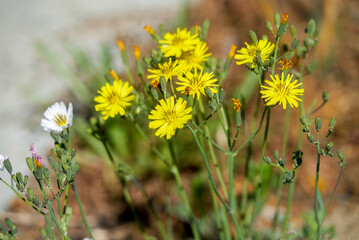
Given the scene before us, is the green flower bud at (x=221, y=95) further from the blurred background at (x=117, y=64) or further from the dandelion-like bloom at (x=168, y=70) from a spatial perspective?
the blurred background at (x=117, y=64)

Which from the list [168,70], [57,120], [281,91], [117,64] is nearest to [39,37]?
[117,64]

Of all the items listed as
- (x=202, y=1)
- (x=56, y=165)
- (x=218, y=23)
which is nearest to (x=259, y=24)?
(x=218, y=23)

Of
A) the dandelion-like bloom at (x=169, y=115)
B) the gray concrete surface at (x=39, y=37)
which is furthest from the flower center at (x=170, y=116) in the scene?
the gray concrete surface at (x=39, y=37)

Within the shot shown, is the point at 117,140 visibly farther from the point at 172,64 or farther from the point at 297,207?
the point at 172,64

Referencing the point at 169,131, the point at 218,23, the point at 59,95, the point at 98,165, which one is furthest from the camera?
the point at 218,23

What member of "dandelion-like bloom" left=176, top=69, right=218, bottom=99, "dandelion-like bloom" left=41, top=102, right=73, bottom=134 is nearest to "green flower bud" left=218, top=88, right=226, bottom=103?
"dandelion-like bloom" left=176, top=69, right=218, bottom=99
